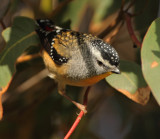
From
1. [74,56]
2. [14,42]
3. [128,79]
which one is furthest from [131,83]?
[14,42]

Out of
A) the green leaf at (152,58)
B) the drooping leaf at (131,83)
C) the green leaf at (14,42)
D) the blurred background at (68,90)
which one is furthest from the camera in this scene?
the blurred background at (68,90)

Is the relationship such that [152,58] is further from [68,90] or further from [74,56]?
[68,90]

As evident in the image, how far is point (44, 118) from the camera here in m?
3.01

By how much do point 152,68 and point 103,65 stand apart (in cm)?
64

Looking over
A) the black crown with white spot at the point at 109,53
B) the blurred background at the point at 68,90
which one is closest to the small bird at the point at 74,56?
the black crown with white spot at the point at 109,53

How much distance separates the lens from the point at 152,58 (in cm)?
158

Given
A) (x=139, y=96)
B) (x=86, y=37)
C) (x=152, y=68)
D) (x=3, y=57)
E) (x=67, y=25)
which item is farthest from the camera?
(x=67, y=25)

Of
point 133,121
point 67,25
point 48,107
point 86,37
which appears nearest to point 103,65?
point 86,37

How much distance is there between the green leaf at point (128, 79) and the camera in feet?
6.64

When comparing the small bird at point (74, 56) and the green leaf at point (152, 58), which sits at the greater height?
the green leaf at point (152, 58)

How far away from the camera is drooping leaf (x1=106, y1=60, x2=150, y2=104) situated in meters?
1.93

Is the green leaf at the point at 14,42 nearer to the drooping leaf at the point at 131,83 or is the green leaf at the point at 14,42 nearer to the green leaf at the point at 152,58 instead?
the drooping leaf at the point at 131,83

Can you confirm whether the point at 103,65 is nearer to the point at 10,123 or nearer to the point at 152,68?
the point at 152,68

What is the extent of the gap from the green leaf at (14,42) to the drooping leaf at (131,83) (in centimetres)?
61
